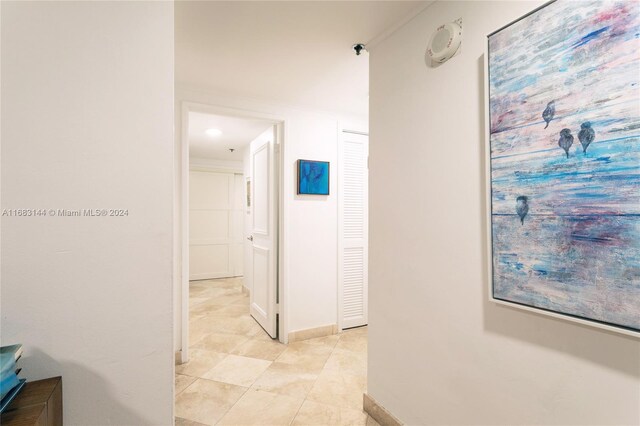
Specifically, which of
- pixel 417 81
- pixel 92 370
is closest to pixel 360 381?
pixel 92 370

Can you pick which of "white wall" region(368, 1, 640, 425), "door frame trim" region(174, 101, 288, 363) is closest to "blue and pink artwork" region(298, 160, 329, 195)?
"door frame trim" region(174, 101, 288, 363)

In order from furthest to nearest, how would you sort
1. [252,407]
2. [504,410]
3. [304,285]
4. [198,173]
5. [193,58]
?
[198,173]
[304,285]
[193,58]
[252,407]
[504,410]

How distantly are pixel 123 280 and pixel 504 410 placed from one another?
4.80 feet

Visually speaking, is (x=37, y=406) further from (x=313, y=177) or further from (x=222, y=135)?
(x=222, y=135)

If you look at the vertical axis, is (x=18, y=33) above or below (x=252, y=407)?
above

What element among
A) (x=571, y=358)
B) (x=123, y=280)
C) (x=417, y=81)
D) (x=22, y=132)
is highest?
(x=417, y=81)

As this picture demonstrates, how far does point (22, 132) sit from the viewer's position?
0.85 m

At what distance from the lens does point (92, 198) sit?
908 millimetres

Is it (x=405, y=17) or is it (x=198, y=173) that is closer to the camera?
(x=405, y=17)

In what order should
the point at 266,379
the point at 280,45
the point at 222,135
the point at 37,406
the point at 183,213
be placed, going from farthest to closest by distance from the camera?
the point at 222,135
the point at 183,213
the point at 266,379
the point at 280,45
the point at 37,406

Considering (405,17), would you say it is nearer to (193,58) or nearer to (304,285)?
(193,58)

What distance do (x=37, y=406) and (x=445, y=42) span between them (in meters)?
1.92

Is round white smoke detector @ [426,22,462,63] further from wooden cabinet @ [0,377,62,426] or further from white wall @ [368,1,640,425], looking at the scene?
wooden cabinet @ [0,377,62,426]

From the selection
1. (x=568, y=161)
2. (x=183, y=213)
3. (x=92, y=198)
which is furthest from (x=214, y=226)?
(x=568, y=161)
